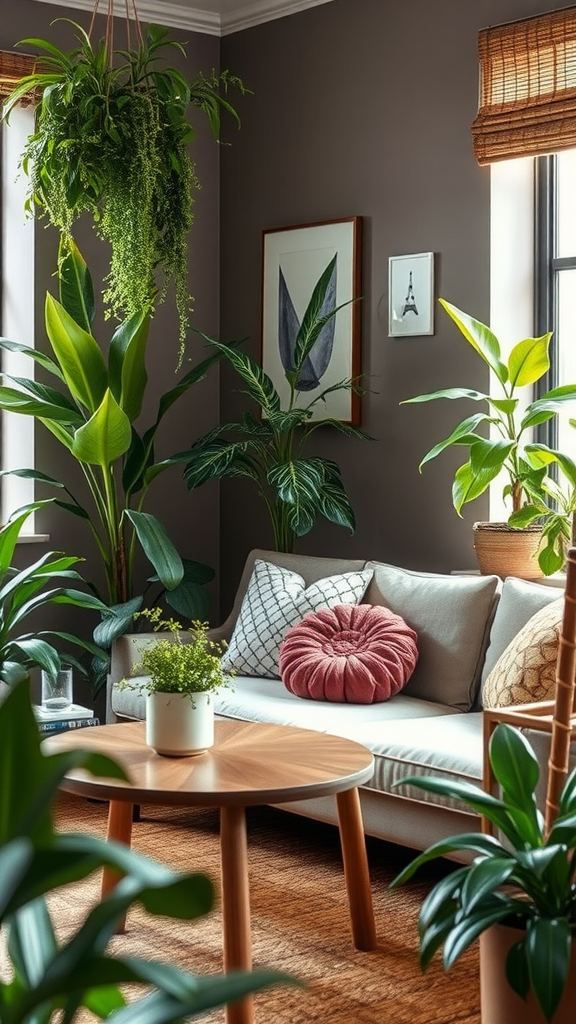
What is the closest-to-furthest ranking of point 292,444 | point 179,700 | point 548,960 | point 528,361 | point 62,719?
point 548,960
point 179,700
point 528,361
point 62,719
point 292,444

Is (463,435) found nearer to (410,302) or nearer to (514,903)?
(410,302)

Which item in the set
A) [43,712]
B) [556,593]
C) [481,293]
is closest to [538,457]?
[556,593]

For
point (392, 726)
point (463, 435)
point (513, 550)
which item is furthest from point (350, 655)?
point (463, 435)

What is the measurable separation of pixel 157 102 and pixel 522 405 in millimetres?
1534

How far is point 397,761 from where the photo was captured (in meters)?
3.34

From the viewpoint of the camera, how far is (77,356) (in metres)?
4.46

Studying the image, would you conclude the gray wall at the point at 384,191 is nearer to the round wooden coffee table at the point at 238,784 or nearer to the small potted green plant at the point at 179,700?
the round wooden coffee table at the point at 238,784

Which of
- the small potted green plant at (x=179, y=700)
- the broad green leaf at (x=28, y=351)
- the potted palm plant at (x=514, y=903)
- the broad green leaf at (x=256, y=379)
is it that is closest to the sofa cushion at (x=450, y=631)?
the broad green leaf at (x=256, y=379)

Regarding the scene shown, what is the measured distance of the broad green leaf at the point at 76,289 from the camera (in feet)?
15.3

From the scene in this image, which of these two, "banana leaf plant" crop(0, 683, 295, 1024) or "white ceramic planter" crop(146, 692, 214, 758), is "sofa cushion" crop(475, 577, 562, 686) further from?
"banana leaf plant" crop(0, 683, 295, 1024)

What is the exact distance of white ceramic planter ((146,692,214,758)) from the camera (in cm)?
293

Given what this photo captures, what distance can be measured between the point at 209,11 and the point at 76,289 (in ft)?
4.90

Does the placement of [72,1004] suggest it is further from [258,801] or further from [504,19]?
→ [504,19]

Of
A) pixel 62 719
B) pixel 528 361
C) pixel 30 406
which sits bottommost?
pixel 62 719
